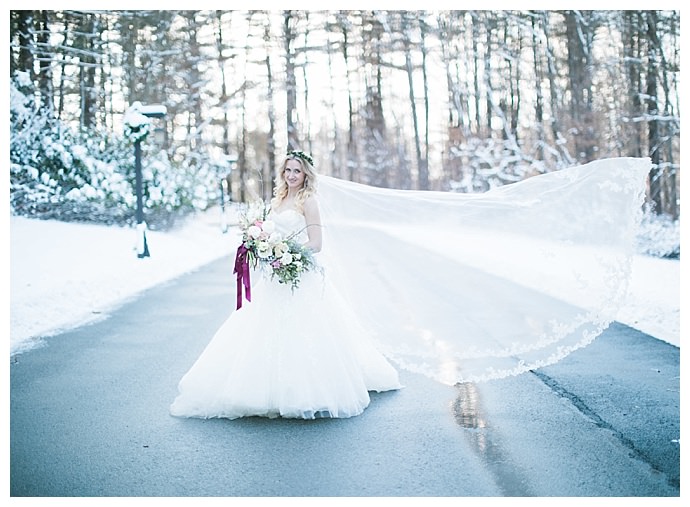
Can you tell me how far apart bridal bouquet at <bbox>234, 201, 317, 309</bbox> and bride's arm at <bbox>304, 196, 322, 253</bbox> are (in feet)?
0.32

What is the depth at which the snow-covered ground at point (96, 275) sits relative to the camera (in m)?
8.72

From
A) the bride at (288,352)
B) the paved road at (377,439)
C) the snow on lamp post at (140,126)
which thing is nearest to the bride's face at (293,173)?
the bride at (288,352)

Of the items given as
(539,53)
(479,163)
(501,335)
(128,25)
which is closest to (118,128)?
(128,25)

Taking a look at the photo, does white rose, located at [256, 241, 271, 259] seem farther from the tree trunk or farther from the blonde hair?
the tree trunk

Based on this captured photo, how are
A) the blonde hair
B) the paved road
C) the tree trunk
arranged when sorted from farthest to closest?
the tree trunk
the blonde hair
the paved road

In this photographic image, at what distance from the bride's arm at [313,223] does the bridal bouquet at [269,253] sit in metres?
0.10

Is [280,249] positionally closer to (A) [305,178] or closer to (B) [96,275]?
(A) [305,178]

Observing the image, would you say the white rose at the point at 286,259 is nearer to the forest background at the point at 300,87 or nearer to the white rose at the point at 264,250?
the white rose at the point at 264,250

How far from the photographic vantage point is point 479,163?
78.6 feet

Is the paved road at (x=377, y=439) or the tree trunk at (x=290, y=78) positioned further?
the tree trunk at (x=290, y=78)

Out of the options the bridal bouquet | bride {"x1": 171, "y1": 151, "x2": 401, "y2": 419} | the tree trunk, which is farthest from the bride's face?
the tree trunk

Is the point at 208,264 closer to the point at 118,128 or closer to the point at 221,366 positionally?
the point at 118,128

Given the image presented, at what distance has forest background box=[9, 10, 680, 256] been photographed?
18.0 m

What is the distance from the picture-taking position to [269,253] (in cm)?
500
